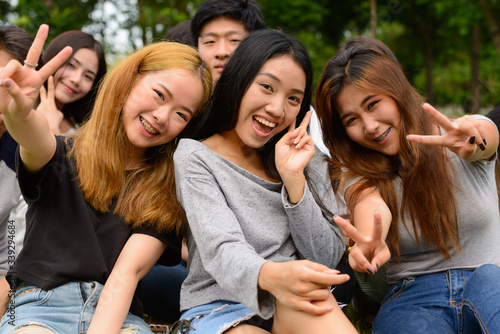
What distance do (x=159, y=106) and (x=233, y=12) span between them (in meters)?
1.56

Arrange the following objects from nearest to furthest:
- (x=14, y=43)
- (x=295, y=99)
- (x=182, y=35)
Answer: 1. (x=295, y=99)
2. (x=14, y=43)
3. (x=182, y=35)

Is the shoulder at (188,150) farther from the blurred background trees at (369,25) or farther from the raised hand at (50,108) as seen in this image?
the blurred background trees at (369,25)

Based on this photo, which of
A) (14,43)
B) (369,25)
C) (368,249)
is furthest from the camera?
(369,25)

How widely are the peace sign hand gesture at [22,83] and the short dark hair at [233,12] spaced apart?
190 centimetres

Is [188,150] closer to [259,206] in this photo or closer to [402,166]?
[259,206]

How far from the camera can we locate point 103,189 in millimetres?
2266

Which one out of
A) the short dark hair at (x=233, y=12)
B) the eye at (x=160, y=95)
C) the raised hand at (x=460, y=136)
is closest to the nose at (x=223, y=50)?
the short dark hair at (x=233, y=12)

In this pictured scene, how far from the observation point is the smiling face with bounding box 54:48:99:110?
141 inches

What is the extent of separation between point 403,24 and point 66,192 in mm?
15875

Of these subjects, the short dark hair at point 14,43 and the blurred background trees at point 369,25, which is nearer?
the short dark hair at point 14,43

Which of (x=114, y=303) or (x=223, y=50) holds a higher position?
(x=223, y=50)

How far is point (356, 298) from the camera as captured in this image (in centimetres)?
311

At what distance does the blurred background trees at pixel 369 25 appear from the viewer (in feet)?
32.7

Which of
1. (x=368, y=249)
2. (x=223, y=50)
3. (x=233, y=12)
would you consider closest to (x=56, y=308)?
(x=368, y=249)
